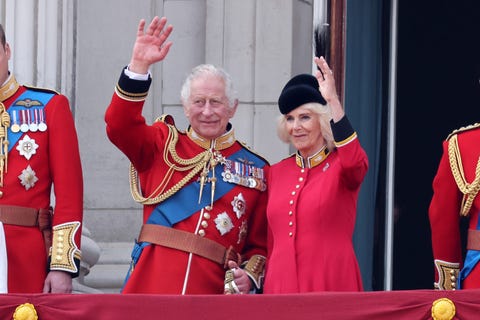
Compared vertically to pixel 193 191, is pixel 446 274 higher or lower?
lower

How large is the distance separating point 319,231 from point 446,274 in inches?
19.8

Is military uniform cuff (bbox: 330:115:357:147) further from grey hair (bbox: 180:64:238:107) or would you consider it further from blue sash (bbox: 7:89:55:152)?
blue sash (bbox: 7:89:55:152)

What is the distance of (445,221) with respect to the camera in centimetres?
739

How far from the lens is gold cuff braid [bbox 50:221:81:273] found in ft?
23.8

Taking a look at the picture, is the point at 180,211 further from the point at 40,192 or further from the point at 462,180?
the point at 462,180

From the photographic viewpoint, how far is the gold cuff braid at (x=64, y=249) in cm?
725

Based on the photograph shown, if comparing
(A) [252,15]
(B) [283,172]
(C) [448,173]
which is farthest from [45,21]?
(C) [448,173]

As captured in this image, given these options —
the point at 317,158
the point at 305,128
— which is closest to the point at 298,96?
the point at 305,128

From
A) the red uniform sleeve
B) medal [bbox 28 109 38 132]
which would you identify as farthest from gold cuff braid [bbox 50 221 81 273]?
the red uniform sleeve

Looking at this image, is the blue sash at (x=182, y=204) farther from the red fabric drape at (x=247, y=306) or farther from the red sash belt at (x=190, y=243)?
the red fabric drape at (x=247, y=306)

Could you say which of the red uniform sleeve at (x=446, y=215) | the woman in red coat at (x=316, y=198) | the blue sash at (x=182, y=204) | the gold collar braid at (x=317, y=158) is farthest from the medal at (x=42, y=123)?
the red uniform sleeve at (x=446, y=215)

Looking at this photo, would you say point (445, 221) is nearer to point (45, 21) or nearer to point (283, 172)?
point (283, 172)

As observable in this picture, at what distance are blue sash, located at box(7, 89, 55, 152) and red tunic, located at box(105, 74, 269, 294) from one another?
25 centimetres

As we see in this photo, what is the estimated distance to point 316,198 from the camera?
738 centimetres
